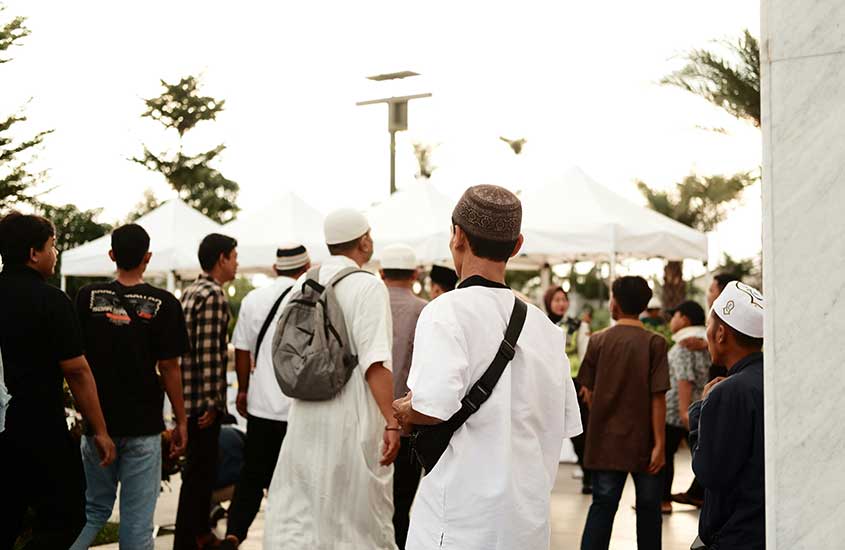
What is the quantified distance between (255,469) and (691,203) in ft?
101

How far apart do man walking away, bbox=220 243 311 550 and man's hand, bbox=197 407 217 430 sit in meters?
0.22

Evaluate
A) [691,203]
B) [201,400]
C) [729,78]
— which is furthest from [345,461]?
[691,203]

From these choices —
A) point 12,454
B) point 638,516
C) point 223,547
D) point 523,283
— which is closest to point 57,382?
point 12,454

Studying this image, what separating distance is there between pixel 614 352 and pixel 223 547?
8.42ft

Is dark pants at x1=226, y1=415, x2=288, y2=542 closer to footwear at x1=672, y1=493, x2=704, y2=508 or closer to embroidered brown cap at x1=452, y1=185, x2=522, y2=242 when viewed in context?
embroidered brown cap at x1=452, y1=185, x2=522, y2=242

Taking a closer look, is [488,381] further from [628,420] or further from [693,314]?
[693,314]

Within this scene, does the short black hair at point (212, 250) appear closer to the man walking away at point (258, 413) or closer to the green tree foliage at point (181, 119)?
the man walking away at point (258, 413)

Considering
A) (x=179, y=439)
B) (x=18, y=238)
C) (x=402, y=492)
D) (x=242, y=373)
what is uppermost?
(x=18, y=238)

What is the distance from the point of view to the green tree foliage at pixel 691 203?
3191cm

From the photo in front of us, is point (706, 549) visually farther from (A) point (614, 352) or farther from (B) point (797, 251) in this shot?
(A) point (614, 352)

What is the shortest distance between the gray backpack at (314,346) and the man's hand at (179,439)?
48.6 inches

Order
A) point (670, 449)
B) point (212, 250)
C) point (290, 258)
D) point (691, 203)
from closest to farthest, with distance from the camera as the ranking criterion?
point (212, 250) → point (290, 258) → point (670, 449) → point (691, 203)

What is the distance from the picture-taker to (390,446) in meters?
5.04

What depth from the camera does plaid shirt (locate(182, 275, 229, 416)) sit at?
6.70 metres
